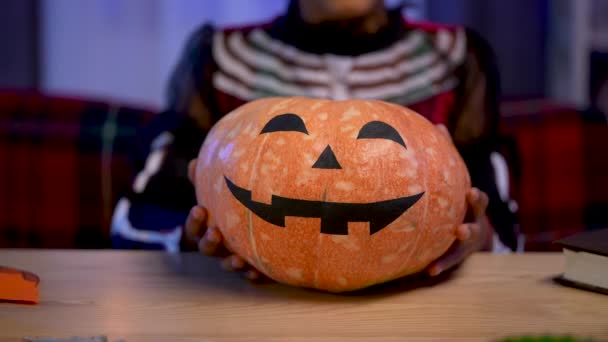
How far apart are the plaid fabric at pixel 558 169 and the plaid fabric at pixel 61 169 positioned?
1022mm

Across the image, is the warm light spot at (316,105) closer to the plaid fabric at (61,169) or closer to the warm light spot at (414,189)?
the warm light spot at (414,189)

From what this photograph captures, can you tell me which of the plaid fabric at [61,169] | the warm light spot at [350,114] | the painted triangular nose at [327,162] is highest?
the warm light spot at [350,114]

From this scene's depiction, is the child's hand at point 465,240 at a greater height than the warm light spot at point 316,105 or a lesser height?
lesser

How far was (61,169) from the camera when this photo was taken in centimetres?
169

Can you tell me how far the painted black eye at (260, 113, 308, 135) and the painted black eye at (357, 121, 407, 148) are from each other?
6cm

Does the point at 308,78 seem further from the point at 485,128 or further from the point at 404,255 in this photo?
the point at 404,255

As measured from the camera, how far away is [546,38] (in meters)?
1.92

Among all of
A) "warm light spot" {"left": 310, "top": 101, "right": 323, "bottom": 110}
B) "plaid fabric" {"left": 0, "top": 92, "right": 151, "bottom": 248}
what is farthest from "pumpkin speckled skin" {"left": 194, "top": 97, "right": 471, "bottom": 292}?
"plaid fabric" {"left": 0, "top": 92, "right": 151, "bottom": 248}

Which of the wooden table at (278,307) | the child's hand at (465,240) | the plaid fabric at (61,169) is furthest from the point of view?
the plaid fabric at (61,169)

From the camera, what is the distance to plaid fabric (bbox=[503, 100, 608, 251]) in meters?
1.74

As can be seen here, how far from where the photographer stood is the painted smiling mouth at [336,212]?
62 centimetres

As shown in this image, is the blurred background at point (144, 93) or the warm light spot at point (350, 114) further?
the blurred background at point (144, 93)

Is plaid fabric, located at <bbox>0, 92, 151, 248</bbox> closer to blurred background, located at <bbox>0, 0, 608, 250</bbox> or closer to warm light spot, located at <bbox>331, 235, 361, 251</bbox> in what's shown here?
blurred background, located at <bbox>0, 0, 608, 250</bbox>

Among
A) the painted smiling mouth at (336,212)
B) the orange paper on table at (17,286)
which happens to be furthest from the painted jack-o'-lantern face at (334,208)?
the orange paper on table at (17,286)
